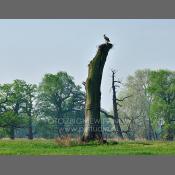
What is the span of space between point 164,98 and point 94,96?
36441 millimetres

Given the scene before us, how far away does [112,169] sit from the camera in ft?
55.5

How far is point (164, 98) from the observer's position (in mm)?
66062

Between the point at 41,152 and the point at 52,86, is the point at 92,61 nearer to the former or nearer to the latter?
the point at 41,152

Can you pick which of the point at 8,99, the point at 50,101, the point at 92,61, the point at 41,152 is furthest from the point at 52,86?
the point at 41,152

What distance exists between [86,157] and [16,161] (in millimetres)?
2787

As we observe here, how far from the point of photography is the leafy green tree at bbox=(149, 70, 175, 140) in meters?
63.5

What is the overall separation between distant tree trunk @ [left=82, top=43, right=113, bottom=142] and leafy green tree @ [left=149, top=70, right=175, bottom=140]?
107ft

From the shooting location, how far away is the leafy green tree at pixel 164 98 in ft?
208

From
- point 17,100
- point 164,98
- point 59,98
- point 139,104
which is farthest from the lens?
point 59,98

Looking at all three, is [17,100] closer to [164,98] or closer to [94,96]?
[164,98]

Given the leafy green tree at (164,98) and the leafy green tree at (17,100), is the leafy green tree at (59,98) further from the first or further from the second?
the leafy green tree at (164,98)

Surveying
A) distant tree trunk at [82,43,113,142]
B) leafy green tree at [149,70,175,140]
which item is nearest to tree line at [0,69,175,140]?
leafy green tree at [149,70,175,140]

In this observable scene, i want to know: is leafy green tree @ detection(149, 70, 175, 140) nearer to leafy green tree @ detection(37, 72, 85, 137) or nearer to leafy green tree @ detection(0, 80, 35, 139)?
leafy green tree @ detection(37, 72, 85, 137)

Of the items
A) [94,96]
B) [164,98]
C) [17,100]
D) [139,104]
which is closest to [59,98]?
[17,100]
